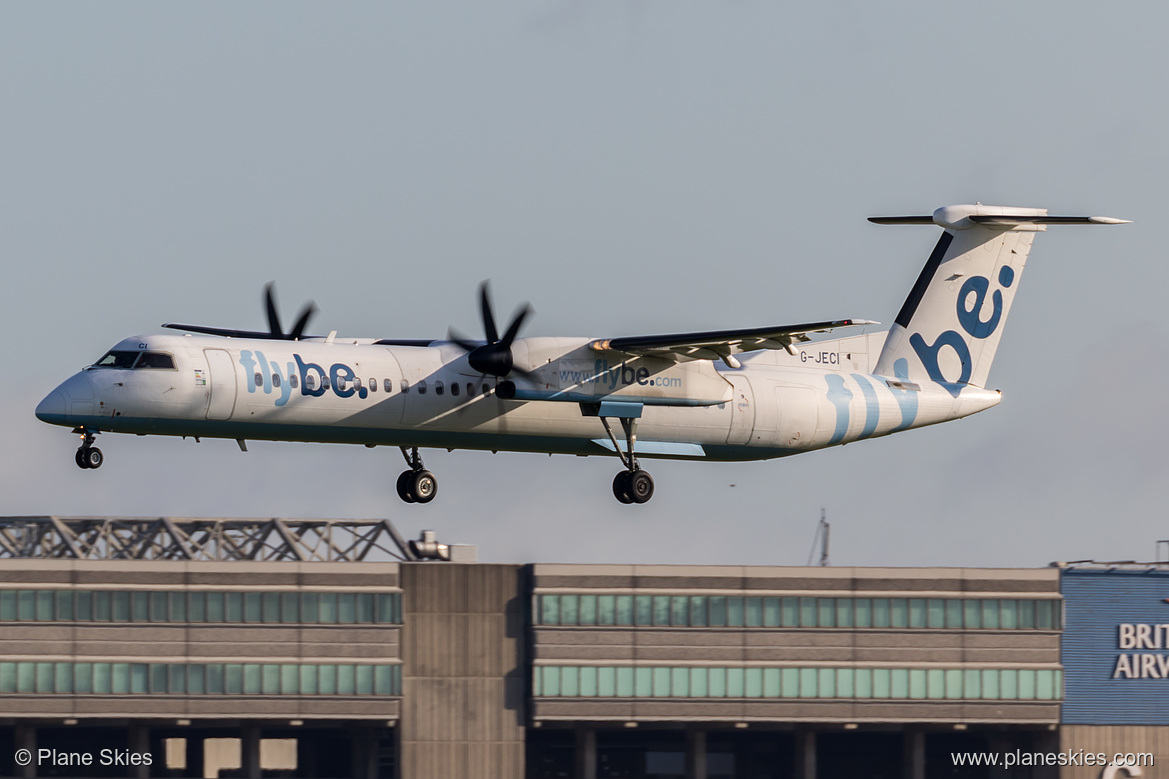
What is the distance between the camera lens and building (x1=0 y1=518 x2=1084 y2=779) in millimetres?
52406

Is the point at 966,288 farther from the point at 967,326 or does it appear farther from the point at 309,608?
the point at 309,608

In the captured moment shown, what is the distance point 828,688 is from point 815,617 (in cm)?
244

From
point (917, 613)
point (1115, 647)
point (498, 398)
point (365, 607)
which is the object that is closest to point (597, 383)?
point (498, 398)

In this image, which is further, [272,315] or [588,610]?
[588,610]

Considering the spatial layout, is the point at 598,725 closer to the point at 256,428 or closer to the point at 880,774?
the point at 880,774

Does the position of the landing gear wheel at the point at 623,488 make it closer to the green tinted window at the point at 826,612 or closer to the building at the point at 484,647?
the building at the point at 484,647

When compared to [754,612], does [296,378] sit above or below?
above

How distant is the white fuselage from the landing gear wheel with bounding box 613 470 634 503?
0.56 meters

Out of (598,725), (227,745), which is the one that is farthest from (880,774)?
(227,745)

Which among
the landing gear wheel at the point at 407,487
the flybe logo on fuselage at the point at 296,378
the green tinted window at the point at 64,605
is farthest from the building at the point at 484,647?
the flybe logo on fuselage at the point at 296,378

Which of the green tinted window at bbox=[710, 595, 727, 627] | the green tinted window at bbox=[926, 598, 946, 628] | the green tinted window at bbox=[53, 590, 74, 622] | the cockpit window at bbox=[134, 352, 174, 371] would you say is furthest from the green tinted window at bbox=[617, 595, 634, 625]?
the cockpit window at bbox=[134, 352, 174, 371]

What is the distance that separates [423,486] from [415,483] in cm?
18

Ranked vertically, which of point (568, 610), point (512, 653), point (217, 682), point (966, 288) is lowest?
point (217, 682)

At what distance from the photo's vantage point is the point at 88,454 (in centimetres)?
2692
